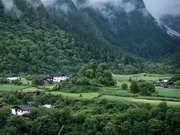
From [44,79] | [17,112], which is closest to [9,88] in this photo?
[44,79]

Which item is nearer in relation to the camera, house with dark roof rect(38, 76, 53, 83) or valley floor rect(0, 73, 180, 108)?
valley floor rect(0, 73, 180, 108)

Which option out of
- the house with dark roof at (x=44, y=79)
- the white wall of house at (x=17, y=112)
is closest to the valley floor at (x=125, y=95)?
the house with dark roof at (x=44, y=79)

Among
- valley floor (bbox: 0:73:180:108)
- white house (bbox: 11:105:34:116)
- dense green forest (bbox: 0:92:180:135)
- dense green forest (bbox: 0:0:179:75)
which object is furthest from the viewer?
dense green forest (bbox: 0:0:179:75)

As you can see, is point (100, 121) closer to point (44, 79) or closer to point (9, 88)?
point (9, 88)

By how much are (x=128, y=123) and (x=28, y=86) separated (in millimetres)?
26571

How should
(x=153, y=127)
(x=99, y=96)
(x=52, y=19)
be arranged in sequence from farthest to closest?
(x=52, y=19) < (x=99, y=96) < (x=153, y=127)

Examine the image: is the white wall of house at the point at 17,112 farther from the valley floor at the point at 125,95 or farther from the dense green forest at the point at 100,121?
the valley floor at the point at 125,95

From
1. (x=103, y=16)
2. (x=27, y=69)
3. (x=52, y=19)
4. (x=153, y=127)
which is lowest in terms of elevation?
(x=153, y=127)

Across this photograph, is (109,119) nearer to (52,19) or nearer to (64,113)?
(64,113)

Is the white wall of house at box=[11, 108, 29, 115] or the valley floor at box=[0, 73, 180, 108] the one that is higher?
the valley floor at box=[0, 73, 180, 108]

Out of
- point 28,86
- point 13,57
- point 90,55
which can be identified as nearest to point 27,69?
point 13,57

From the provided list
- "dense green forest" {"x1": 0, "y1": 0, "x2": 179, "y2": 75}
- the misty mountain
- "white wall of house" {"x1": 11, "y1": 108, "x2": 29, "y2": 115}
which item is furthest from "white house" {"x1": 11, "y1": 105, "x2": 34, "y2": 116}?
the misty mountain

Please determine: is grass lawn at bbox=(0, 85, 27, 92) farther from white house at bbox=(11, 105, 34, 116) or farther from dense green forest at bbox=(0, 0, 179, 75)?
dense green forest at bbox=(0, 0, 179, 75)

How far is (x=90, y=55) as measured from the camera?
96688mm
